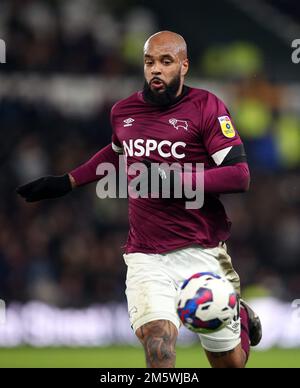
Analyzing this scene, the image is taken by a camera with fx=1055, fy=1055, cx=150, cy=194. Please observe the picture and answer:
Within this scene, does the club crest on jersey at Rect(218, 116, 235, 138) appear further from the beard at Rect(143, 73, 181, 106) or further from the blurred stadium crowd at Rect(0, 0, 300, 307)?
the blurred stadium crowd at Rect(0, 0, 300, 307)

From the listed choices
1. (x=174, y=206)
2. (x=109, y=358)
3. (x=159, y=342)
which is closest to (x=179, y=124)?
(x=174, y=206)

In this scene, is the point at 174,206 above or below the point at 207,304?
above

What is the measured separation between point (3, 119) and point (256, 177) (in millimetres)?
3856

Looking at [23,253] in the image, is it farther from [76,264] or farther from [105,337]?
[105,337]

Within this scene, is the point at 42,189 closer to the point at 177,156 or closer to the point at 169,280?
the point at 177,156

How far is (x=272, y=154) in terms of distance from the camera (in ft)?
51.9

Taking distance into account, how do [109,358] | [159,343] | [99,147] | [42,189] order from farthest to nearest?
[99,147] < [109,358] < [42,189] < [159,343]

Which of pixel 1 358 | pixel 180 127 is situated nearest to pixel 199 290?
pixel 180 127

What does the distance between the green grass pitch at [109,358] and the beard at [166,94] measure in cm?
401

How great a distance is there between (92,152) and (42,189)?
8.03 m

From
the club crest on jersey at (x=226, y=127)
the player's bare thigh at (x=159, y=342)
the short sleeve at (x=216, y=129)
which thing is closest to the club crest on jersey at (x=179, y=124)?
the short sleeve at (x=216, y=129)

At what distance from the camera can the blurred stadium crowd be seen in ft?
45.3

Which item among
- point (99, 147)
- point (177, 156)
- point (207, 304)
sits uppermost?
point (99, 147)

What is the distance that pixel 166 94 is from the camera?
6.70 meters
